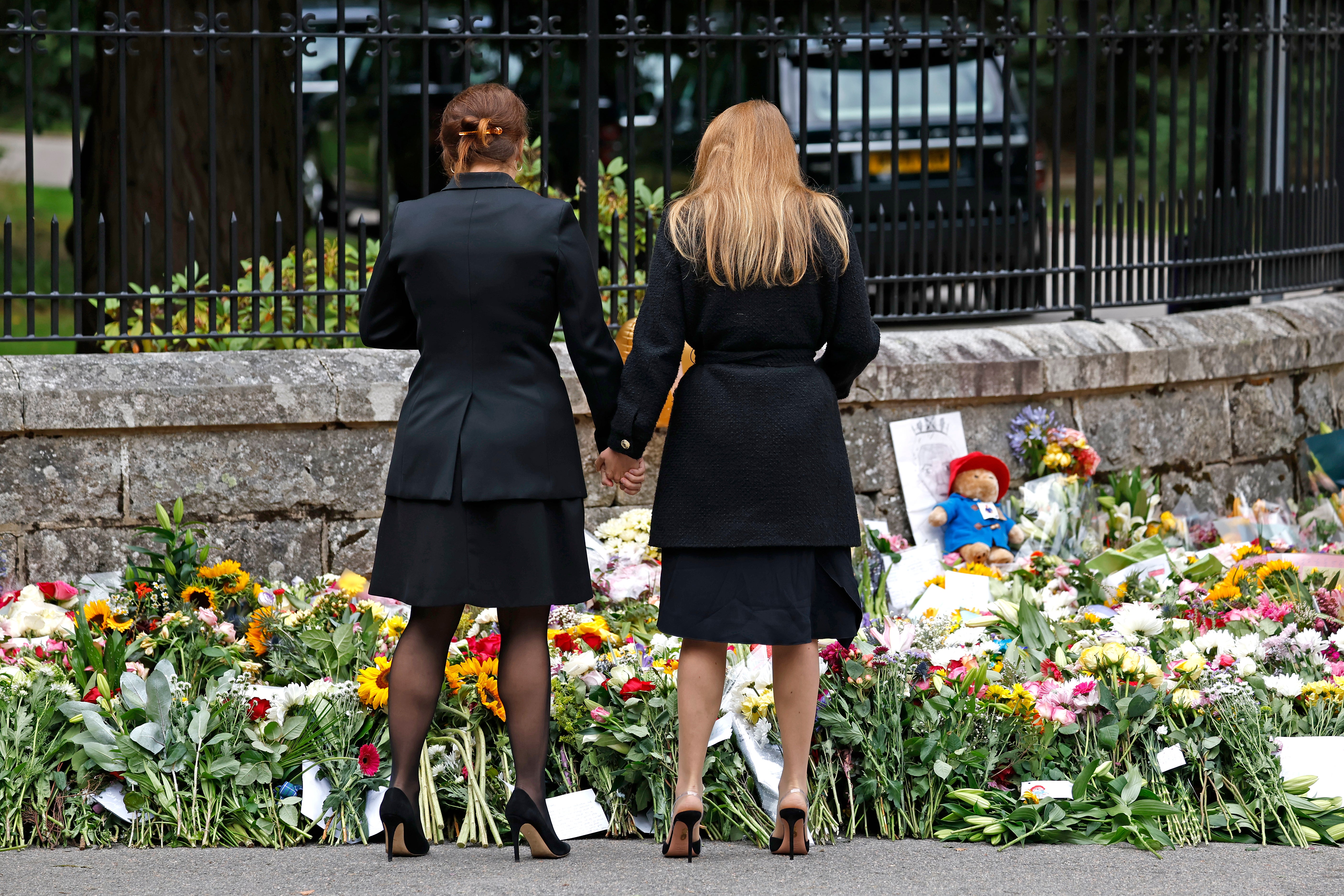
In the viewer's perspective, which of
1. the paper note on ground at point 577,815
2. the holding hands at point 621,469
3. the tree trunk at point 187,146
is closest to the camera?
the holding hands at point 621,469

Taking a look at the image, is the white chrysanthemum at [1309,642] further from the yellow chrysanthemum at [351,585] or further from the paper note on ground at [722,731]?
the yellow chrysanthemum at [351,585]

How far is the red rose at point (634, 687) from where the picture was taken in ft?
10.8

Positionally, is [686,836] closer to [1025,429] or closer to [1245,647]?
[1245,647]

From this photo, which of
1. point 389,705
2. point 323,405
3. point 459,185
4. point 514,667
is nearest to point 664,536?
point 514,667

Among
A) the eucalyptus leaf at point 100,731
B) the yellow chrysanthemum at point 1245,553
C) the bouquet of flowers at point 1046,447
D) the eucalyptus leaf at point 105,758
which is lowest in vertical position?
the eucalyptus leaf at point 105,758

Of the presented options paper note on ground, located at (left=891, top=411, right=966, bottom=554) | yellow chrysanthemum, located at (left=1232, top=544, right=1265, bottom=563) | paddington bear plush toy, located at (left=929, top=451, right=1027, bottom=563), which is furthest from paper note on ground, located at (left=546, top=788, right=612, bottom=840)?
yellow chrysanthemum, located at (left=1232, top=544, right=1265, bottom=563)

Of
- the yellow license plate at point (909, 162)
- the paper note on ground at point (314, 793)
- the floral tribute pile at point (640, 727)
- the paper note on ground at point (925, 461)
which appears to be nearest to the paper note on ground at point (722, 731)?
the floral tribute pile at point (640, 727)

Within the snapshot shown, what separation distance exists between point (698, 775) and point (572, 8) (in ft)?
21.7

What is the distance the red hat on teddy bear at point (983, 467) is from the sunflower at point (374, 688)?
7.53 feet

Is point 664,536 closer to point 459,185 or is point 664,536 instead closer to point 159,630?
point 459,185

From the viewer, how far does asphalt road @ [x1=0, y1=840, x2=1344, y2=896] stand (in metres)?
2.80

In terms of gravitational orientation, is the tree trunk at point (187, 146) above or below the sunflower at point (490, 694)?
above

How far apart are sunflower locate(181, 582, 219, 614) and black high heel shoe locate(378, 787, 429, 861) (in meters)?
1.07

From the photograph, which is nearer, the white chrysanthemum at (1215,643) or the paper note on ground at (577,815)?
the paper note on ground at (577,815)
